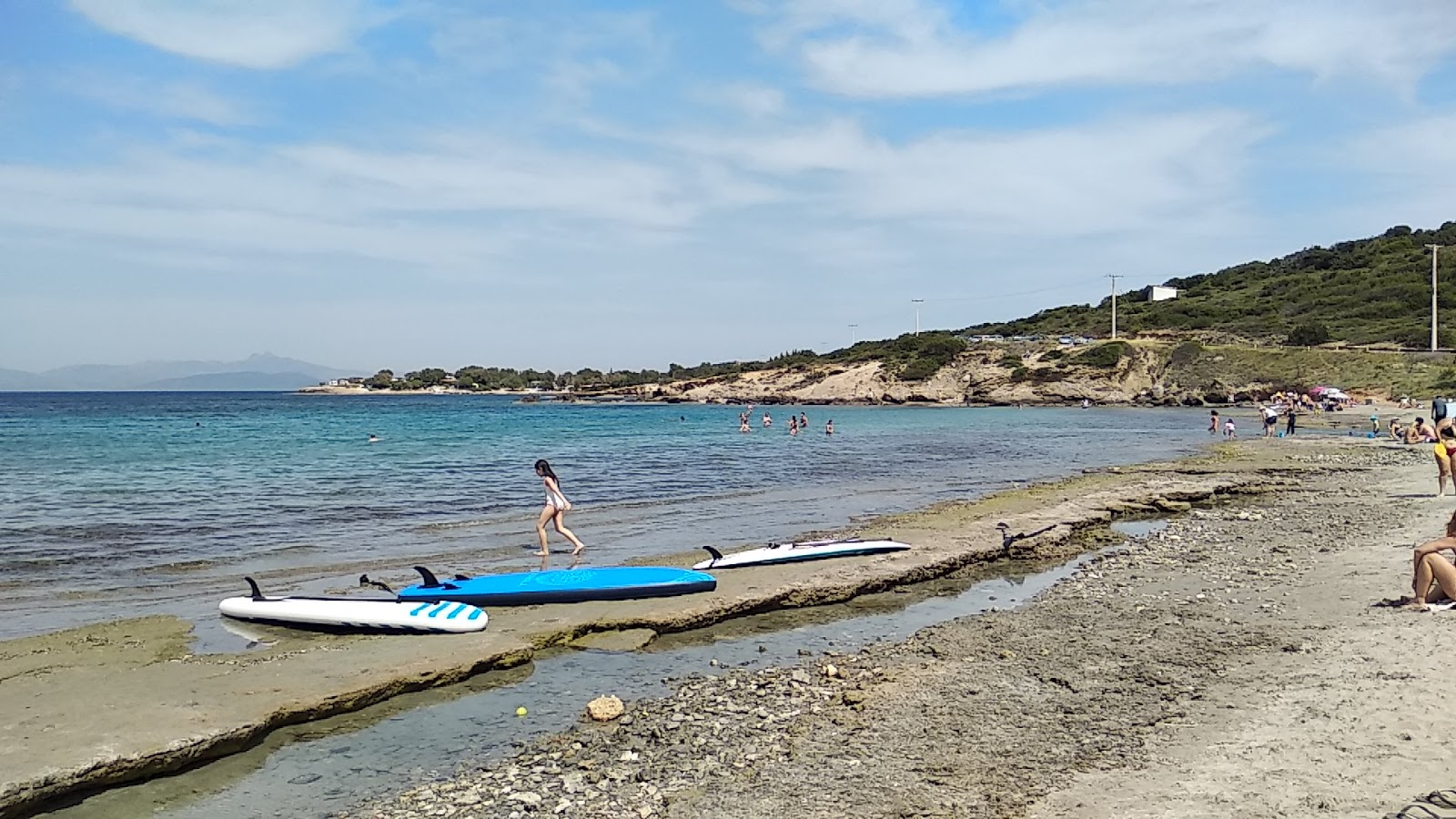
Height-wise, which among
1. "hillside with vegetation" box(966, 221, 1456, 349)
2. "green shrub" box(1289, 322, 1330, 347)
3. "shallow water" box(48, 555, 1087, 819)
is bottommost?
"shallow water" box(48, 555, 1087, 819)

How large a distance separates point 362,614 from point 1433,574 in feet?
34.7

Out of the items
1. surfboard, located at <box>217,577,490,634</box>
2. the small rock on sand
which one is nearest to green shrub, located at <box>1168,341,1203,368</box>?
surfboard, located at <box>217,577,490,634</box>

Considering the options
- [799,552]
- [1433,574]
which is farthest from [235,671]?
[1433,574]

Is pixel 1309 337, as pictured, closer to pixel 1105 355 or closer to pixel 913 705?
pixel 1105 355

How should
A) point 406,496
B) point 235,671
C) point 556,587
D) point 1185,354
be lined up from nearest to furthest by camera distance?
point 235,671
point 556,587
point 406,496
point 1185,354

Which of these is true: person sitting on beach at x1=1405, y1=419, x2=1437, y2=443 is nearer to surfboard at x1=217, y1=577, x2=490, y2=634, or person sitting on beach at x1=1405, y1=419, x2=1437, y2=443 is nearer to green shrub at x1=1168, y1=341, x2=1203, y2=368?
surfboard at x1=217, y1=577, x2=490, y2=634

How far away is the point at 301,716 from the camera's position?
7.36m

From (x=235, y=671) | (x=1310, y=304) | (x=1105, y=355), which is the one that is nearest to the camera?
(x=235, y=671)

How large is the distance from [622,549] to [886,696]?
27.0ft

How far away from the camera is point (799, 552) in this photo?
43.9 feet

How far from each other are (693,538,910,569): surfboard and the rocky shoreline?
9.79 ft

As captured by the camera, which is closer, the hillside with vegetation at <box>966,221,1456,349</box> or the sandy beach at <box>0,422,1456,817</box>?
the sandy beach at <box>0,422,1456,817</box>

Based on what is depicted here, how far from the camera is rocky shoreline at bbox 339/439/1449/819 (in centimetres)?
562

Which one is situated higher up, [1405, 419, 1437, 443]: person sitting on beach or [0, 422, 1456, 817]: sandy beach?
[1405, 419, 1437, 443]: person sitting on beach
